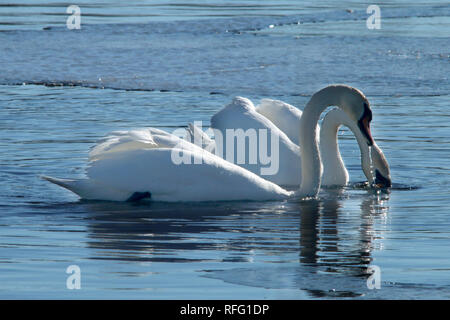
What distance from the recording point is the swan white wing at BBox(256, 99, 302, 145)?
384 inches

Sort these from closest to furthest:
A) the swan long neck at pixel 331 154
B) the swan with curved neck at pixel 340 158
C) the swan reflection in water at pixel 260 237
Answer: the swan reflection in water at pixel 260 237 → the swan with curved neck at pixel 340 158 → the swan long neck at pixel 331 154

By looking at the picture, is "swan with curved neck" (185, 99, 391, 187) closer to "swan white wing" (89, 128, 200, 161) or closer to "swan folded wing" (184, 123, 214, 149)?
"swan folded wing" (184, 123, 214, 149)

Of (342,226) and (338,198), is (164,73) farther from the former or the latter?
(342,226)

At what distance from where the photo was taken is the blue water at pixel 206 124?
224 inches

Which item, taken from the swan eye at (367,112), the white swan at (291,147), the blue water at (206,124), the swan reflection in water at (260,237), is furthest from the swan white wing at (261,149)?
the swan eye at (367,112)

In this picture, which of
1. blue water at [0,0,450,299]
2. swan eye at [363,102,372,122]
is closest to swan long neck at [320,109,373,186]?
blue water at [0,0,450,299]

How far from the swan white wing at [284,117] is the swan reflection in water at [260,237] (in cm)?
131

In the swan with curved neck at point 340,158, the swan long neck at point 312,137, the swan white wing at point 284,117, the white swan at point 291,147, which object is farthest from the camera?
the swan white wing at point 284,117

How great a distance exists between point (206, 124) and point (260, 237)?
4600mm

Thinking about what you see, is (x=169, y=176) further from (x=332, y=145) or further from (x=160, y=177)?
(x=332, y=145)

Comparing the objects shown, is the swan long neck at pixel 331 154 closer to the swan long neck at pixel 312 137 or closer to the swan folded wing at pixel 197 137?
the swan long neck at pixel 312 137

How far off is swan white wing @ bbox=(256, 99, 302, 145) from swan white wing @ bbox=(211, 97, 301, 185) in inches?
22.5

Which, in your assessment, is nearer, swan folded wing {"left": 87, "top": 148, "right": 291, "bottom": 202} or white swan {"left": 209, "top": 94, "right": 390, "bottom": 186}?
swan folded wing {"left": 87, "top": 148, "right": 291, "bottom": 202}
